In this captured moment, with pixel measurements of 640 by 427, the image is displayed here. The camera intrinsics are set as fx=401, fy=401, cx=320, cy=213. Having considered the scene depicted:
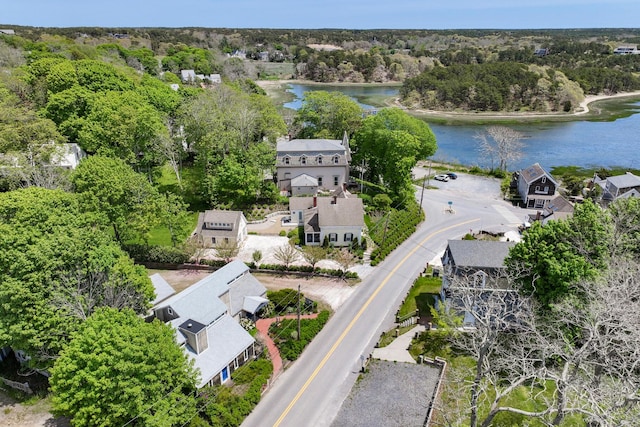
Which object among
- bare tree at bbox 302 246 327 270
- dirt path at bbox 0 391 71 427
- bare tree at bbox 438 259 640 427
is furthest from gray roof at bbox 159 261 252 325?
bare tree at bbox 438 259 640 427

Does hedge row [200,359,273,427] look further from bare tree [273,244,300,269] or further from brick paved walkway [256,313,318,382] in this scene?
bare tree [273,244,300,269]

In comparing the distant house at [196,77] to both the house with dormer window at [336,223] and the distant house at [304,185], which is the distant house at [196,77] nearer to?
the distant house at [304,185]

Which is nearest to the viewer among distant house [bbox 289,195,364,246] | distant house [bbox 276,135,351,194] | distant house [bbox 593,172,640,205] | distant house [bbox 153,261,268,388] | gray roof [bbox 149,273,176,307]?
distant house [bbox 153,261,268,388]

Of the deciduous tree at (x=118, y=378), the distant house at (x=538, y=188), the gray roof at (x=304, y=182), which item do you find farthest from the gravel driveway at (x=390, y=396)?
the distant house at (x=538, y=188)

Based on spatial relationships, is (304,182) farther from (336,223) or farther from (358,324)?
(358,324)

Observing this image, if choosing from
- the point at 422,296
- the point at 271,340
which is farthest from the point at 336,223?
the point at 271,340
